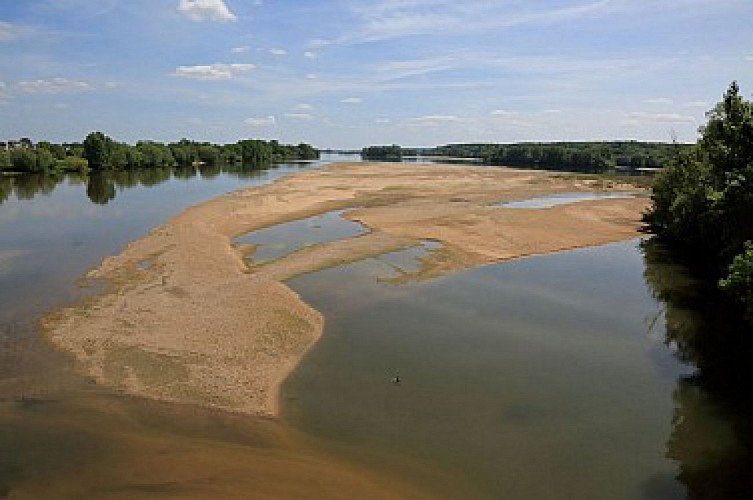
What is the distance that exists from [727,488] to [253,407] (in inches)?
402

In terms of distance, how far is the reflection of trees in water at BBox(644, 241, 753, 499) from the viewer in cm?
1288

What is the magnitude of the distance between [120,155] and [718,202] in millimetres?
110584

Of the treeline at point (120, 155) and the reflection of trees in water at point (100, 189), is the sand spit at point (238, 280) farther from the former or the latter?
the treeline at point (120, 155)

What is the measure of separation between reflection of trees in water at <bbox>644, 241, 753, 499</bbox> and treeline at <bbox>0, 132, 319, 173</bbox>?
96740mm

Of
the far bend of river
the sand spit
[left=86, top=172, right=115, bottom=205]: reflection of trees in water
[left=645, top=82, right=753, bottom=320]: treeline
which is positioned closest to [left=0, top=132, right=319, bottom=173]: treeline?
[left=86, top=172, right=115, bottom=205]: reflection of trees in water

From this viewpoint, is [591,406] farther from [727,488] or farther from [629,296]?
[629,296]

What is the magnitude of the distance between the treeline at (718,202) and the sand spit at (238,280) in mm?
4698

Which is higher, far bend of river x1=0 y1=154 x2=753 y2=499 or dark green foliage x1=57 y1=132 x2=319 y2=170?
dark green foliage x1=57 y1=132 x2=319 y2=170

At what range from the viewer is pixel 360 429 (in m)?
14.5

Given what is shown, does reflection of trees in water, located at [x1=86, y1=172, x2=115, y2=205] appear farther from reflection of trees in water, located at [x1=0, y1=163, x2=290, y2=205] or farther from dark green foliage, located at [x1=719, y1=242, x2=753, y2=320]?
dark green foliage, located at [x1=719, y1=242, x2=753, y2=320]

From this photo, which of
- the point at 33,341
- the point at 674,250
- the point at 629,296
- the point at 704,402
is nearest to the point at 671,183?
the point at 674,250

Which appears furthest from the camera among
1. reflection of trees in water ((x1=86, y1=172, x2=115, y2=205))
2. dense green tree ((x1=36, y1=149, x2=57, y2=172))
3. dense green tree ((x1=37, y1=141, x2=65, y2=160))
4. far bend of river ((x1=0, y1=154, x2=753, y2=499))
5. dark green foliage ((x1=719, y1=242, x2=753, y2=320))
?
dense green tree ((x1=37, y1=141, x2=65, y2=160))

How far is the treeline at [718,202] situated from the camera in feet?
64.6

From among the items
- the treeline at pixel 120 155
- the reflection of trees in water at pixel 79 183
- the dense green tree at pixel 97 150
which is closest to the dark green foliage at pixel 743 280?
the reflection of trees in water at pixel 79 183
